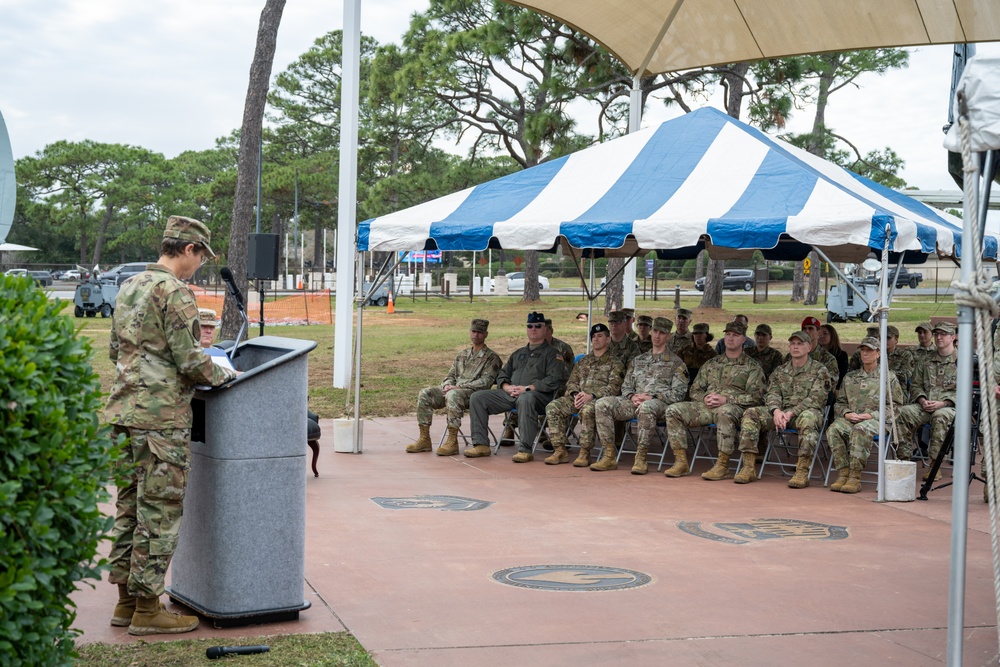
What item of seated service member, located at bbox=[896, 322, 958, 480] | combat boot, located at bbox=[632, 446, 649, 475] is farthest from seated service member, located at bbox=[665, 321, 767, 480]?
seated service member, located at bbox=[896, 322, 958, 480]

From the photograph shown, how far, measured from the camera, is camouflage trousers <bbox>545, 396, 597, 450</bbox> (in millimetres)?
10195

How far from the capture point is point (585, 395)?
33.7ft

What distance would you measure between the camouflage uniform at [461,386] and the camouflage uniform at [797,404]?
8.81ft

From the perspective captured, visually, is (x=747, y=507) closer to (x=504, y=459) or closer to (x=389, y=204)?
(x=504, y=459)

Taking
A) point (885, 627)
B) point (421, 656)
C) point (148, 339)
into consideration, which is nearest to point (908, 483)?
point (885, 627)

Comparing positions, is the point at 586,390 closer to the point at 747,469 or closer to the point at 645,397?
the point at 645,397

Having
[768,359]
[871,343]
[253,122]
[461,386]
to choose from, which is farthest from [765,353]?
[253,122]

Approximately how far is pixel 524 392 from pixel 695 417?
5.74 feet

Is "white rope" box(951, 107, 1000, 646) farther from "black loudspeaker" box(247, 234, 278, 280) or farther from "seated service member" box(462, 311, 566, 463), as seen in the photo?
"black loudspeaker" box(247, 234, 278, 280)

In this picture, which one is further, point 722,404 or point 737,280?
point 737,280

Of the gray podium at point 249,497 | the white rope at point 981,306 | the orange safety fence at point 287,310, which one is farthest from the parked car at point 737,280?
the white rope at point 981,306

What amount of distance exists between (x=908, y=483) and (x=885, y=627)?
3.68 m

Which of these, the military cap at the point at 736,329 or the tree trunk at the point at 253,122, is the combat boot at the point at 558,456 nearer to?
the military cap at the point at 736,329

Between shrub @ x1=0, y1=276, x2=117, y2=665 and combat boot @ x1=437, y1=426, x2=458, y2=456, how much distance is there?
7.33 metres
